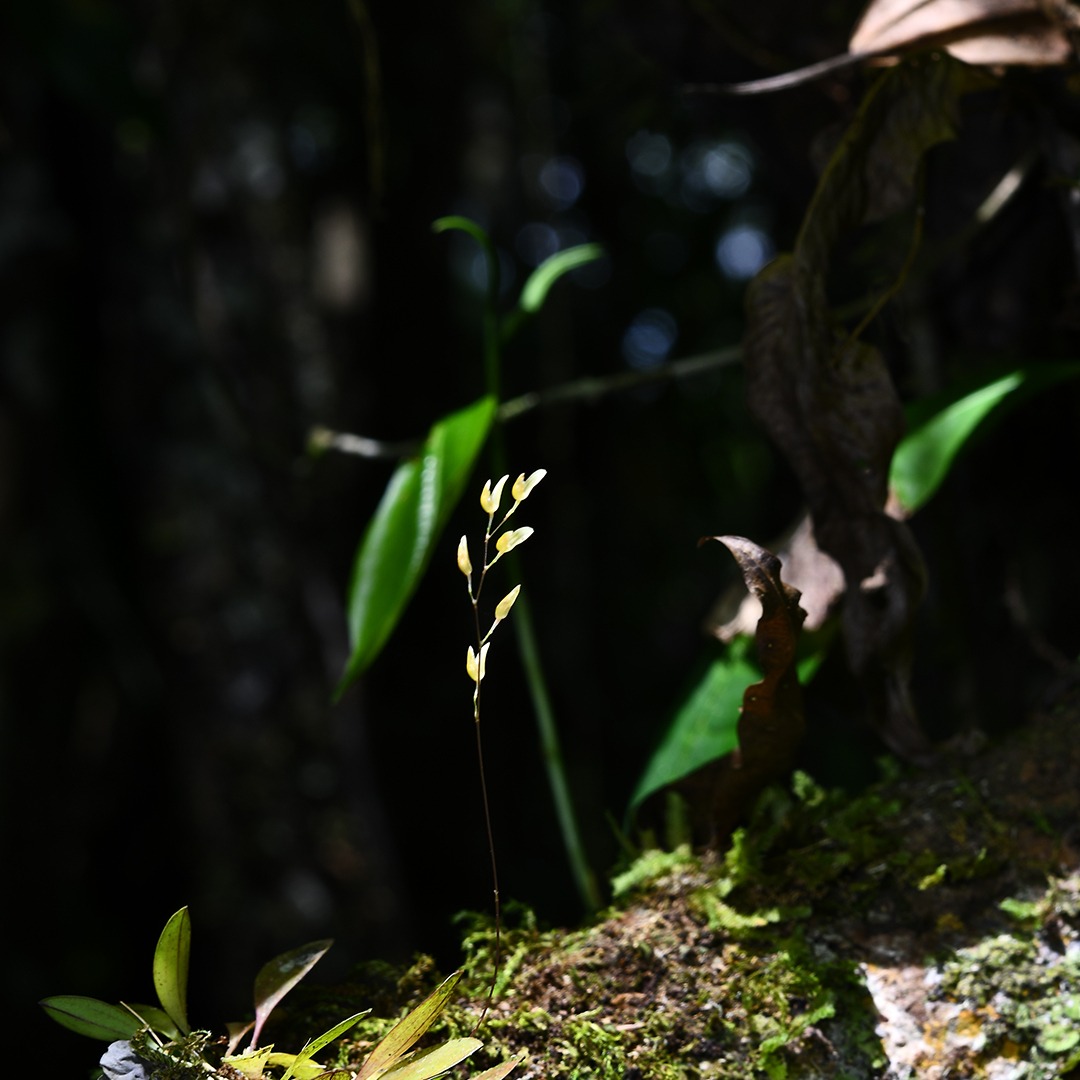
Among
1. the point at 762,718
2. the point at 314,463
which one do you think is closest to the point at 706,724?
the point at 762,718

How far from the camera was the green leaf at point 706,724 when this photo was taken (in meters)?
0.64

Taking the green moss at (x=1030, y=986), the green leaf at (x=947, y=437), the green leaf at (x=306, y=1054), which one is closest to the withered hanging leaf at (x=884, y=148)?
the green leaf at (x=947, y=437)

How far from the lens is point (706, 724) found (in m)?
0.67

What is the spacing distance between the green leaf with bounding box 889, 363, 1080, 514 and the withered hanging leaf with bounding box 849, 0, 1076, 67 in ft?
0.66

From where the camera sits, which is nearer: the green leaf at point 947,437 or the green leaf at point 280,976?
the green leaf at point 280,976

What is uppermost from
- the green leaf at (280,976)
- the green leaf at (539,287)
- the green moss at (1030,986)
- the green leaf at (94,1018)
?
the green leaf at (539,287)

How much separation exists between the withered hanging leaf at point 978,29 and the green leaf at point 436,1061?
619mm

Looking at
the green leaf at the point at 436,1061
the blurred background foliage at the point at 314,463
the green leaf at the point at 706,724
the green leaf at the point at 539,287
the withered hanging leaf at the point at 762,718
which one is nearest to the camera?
the green leaf at the point at 436,1061

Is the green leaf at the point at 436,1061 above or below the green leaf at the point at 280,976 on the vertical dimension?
below

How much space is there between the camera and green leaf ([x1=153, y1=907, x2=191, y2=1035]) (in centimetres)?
43

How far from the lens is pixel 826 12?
889 millimetres

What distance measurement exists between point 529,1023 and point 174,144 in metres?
1.83

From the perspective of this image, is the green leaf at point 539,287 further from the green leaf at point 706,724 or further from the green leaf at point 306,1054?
the green leaf at point 306,1054

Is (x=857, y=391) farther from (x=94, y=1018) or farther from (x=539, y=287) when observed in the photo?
(x=94, y=1018)
